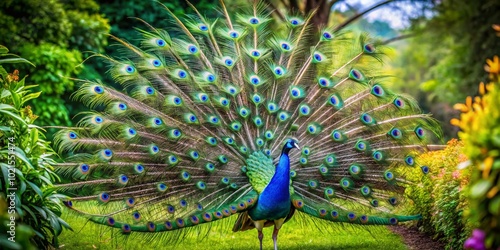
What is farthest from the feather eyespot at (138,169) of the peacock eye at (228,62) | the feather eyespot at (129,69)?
the peacock eye at (228,62)

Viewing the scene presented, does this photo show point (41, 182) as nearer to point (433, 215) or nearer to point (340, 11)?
point (433, 215)

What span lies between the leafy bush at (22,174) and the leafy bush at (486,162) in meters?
3.60

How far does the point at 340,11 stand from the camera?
22297 mm

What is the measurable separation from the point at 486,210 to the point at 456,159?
374 centimetres

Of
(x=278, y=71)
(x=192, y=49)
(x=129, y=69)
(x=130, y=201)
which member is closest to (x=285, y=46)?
(x=278, y=71)

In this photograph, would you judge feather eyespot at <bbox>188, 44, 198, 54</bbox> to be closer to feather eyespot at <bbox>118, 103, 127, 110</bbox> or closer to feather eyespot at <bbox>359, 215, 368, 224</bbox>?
feather eyespot at <bbox>118, 103, 127, 110</bbox>

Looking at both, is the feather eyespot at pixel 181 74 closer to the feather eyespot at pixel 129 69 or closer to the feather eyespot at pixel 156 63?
the feather eyespot at pixel 156 63

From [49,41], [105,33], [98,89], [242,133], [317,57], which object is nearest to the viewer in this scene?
[98,89]

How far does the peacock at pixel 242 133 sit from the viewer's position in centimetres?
675

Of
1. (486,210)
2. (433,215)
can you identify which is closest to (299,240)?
(433,215)

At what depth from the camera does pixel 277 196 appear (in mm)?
6430

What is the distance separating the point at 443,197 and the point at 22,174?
459 centimetres

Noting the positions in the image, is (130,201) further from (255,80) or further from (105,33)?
(105,33)

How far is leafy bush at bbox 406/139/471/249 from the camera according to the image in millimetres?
6609
